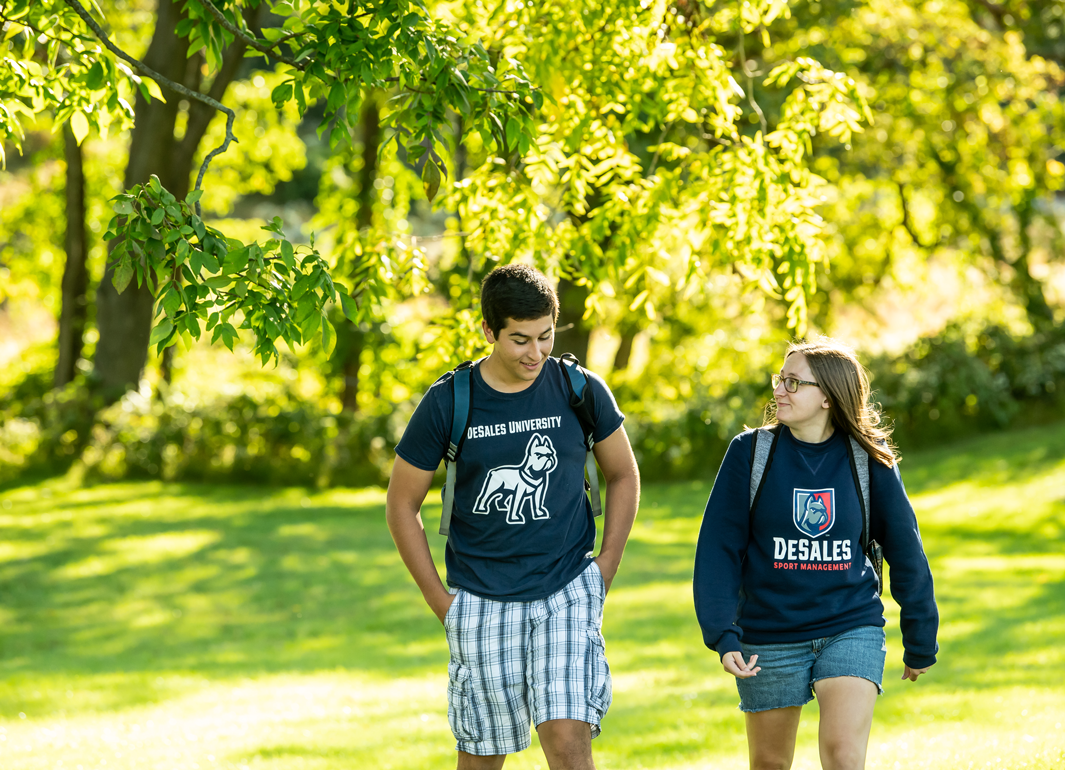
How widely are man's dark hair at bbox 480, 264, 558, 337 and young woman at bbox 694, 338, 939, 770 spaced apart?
2.64ft

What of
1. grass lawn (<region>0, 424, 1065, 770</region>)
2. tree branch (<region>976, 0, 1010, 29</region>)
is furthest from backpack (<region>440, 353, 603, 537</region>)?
tree branch (<region>976, 0, 1010, 29</region>)

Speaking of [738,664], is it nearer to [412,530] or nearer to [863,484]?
[863,484]

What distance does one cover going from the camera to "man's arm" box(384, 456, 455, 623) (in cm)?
395

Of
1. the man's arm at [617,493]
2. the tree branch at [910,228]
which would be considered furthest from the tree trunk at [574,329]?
the man's arm at [617,493]

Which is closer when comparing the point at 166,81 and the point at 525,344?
the point at 525,344

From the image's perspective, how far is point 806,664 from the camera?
379cm

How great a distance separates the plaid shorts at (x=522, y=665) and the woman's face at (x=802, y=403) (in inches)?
34.2

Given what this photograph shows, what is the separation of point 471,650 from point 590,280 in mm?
2337

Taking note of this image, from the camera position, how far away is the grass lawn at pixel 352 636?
21.8 feet

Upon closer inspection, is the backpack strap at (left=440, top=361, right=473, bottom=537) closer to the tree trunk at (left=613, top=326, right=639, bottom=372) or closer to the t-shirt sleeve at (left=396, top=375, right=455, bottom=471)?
the t-shirt sleeve at (left=396, top=375, right=455, bottom=471)

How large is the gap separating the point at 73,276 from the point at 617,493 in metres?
15.8

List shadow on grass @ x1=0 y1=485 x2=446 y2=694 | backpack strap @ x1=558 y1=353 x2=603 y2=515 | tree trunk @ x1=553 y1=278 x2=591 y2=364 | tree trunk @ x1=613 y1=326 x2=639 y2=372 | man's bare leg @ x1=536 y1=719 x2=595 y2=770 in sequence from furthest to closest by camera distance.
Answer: tree trunk @ x1=613 y1=326 x2=639 y2=372
tree trunk @ x1=553 y1=278 x2=591 y2=364
shadow on grass @ x1=0 y1=485 x2=446 y2=694
backpack strap @ x1=558 y1=353 x2=603 y2=515
man's bare leg @ x1=536 y1=719 x2=595 y2=770

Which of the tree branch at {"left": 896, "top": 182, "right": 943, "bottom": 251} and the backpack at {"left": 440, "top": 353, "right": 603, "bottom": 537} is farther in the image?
the tree branch at {"left": 896, "top": 182, "right": 943, "bottom": 251}

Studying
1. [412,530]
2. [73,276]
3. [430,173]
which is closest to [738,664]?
[412,530]
